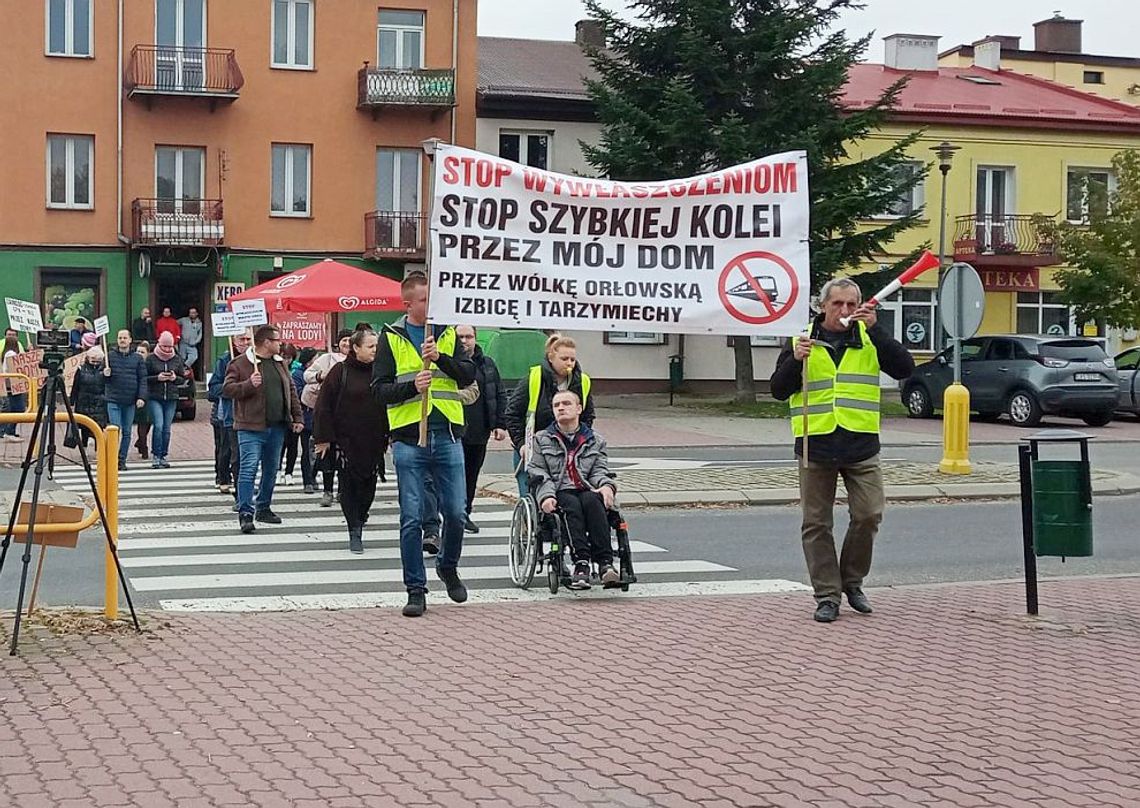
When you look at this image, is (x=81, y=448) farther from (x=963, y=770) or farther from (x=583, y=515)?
(x=963, y=770)

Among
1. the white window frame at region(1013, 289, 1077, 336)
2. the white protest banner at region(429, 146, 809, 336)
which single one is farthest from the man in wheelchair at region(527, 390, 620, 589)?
the white window frame at region(1013, 289, 1077, 336)

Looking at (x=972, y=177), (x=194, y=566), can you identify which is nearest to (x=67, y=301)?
(x=972, y=177)

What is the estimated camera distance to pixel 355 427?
12.2 m

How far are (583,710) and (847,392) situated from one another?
2998mm

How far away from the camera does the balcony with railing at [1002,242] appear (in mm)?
43500

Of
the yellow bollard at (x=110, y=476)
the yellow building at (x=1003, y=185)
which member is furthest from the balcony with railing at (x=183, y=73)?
the yellow bollard at (x=110, y=476)

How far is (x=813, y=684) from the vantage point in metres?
7.46

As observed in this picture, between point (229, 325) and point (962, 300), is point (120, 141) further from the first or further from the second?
point (962, 300)

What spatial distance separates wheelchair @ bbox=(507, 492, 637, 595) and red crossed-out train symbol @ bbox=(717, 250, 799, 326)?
157 cm

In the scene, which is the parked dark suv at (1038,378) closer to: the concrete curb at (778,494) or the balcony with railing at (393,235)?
the concrete curb at (778,494)

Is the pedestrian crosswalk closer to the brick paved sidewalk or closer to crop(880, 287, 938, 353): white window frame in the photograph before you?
the brick paved sidewalk

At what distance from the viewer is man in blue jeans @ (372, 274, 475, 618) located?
9.10 metres

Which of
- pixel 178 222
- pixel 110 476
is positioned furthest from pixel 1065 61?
pixel 110 476

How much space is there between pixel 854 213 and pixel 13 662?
26.0m
